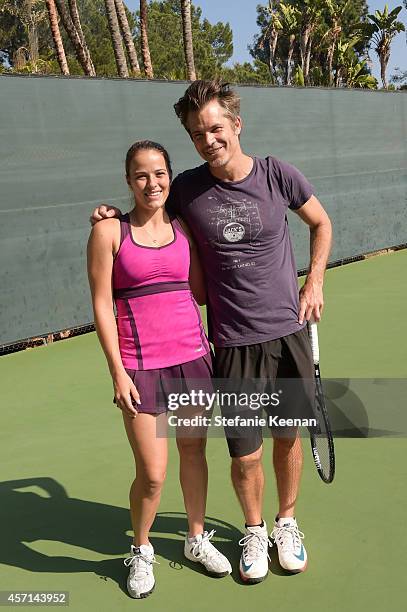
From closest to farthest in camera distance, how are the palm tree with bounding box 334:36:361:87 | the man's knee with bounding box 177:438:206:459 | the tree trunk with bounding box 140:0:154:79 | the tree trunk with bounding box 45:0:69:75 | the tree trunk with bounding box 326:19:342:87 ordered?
the man's knee with bounding box 177:438:206:459, the tree trunk with bounding box 45:0:69:75, the tree trunk with bounding box 140:0:154:79, the tree trunk with bounding box 326:19:342:87, the palm tree with bounding box 334:36:361:87

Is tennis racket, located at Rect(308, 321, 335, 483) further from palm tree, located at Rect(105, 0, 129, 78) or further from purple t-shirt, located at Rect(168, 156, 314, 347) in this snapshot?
palm tree, located at Rect(105, 0, 129, 78)

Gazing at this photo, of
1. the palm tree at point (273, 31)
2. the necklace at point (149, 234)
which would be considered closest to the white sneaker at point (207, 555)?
the necklace at point (149, 234)

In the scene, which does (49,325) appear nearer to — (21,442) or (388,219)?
(21,442)

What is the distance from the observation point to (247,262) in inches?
109

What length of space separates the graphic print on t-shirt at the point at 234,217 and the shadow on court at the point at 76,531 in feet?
3.99

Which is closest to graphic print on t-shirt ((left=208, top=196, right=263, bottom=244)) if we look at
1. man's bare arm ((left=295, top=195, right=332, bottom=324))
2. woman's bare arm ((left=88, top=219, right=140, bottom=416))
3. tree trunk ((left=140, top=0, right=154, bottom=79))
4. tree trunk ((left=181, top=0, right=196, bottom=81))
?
man's bare arm ((left=295, top=195, right=332, bottom=324))

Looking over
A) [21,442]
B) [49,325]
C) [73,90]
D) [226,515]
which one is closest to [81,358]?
[49,325]

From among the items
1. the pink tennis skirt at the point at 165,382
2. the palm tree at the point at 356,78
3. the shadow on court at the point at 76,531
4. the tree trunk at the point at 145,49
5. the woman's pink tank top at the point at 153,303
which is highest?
the tree trunk at the point at 145,49

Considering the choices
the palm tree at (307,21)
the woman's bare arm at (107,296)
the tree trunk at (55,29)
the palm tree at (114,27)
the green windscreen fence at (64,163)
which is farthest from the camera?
the palm tree at (307,21)

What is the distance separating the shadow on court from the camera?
3.05m

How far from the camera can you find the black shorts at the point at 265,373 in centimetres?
279

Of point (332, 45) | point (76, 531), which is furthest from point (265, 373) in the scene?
point (332, 45)

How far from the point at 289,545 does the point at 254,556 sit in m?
0.14

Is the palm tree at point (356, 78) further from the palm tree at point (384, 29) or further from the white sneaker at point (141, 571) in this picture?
the white sneaker at point (141, 571)
